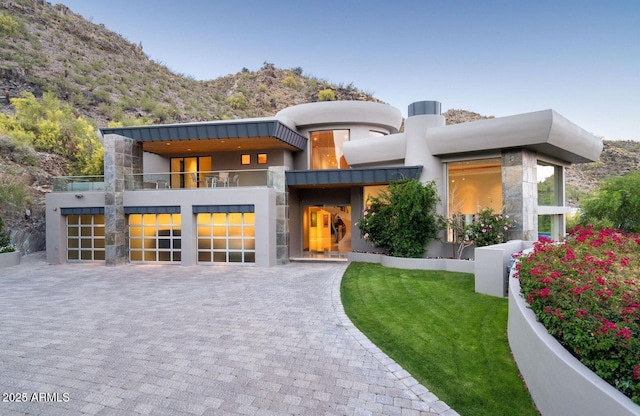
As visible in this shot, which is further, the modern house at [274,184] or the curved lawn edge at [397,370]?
the modern house at [274,184]

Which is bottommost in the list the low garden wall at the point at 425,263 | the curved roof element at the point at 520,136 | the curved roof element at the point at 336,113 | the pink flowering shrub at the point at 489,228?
the low garden wall at the point at 425,263

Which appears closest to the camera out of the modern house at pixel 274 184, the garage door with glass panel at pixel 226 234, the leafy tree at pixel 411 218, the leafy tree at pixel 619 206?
the modern house at pixel 274 184

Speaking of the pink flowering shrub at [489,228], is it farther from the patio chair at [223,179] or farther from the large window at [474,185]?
the patio chair at [223,179]

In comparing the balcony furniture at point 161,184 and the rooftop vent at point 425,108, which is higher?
the rooftop vent at point 425,108

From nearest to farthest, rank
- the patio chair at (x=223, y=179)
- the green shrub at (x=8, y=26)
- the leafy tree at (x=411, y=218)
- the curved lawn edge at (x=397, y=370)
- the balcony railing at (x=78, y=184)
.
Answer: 1. the curved lawn edge at (x=397, y=370)
2. the leafy tree at (x=411, y=218)
3. the patio chair at (x=223, y=179)
4. the balcony railing at (x=78, y=184)
5. the green shrub at (x=8, y=26)

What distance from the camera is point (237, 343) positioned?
6129 mm

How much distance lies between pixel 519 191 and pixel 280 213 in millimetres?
10637

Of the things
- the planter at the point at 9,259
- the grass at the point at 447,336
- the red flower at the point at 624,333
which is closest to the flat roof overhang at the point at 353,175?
the grass at the point at 447,336

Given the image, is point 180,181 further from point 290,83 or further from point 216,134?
point 290,83

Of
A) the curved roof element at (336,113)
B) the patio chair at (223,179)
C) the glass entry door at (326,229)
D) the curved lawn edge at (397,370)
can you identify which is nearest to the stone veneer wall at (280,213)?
the patio chair at (223,179)

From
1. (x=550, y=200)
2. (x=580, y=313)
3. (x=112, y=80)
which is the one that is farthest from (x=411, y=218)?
(x=112, y=80)

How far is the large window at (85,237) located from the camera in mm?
17406

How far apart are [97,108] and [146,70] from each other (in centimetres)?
1755

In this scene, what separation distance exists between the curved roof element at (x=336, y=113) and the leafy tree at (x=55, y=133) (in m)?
20.1
